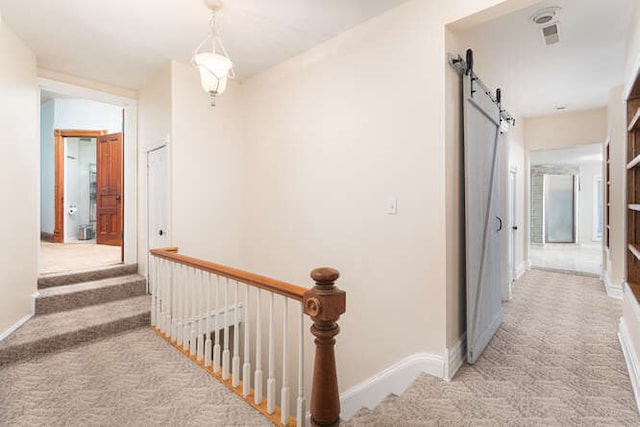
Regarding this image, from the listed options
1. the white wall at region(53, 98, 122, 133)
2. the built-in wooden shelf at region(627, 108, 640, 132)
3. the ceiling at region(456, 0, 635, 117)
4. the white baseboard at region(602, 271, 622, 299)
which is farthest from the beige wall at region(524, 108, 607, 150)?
the white wall at region(53, 98, 122, 133)

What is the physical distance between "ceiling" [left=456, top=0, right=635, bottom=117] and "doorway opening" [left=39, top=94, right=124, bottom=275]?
5342 millimetres

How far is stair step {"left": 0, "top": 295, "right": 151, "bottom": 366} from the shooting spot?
8.50 feet

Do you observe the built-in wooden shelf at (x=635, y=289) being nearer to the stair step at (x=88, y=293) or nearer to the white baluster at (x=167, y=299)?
the white baluster at (x=167, y=299)

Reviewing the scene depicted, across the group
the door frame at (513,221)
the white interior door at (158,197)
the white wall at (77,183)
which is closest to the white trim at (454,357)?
the door frame at (513,221)

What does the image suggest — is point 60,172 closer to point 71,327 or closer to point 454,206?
point 71,327

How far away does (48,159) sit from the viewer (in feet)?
21.0

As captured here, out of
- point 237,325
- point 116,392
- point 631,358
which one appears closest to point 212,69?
point 237,325

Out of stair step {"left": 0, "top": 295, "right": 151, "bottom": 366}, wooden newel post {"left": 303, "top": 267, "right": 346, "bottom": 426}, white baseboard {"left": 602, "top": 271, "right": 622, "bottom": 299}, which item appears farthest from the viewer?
white baseboard {"left": 602, "top": 271, "right": 622, "bottom": 299}

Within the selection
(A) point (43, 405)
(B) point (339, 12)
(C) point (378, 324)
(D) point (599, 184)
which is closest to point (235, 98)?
(B) point (339, 12)

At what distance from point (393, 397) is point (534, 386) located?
92 cm

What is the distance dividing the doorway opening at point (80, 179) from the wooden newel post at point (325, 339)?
437 cm

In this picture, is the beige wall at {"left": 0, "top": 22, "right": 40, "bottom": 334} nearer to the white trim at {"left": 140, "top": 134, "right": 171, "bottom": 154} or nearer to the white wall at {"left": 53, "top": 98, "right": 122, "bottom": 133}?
the white trim at {"left": 140, "top": 134, "right": 171, "bottom": 154}

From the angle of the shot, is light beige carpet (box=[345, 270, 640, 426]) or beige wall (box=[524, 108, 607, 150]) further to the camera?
beige wall (box=[524, 108, 607, 150])

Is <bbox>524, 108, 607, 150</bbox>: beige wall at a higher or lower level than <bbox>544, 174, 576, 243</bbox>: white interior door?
higher
